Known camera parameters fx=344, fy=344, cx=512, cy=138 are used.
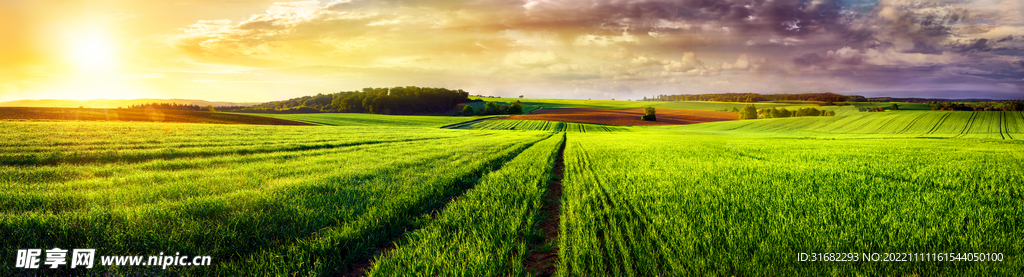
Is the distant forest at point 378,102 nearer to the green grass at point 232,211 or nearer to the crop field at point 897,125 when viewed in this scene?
the crop field at point 897,125

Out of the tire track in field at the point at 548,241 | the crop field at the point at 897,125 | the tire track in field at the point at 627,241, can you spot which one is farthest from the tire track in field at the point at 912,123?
the tire track in field at the point at 627,241

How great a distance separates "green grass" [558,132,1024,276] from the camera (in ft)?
11.2

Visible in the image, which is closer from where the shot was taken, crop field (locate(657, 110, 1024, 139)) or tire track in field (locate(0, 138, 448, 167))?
tire track in field (locate(0, 138, 448, 167))

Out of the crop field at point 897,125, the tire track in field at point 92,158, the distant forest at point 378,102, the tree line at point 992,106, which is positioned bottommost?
the crop field at point 897,125

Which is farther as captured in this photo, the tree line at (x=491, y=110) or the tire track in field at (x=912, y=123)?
the tree line at (x=491, y=110)

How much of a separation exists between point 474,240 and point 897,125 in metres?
70.4

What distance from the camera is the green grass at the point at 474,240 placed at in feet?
11.7

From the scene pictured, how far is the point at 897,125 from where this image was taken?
159 feet

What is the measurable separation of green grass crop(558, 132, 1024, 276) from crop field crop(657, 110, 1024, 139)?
46.0 m

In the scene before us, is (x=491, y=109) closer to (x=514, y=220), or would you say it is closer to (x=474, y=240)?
(x=514, y=220)

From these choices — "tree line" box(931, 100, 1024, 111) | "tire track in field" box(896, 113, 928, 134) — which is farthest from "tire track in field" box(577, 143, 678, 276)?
"tree line" box(931, 100, 1024, 111)

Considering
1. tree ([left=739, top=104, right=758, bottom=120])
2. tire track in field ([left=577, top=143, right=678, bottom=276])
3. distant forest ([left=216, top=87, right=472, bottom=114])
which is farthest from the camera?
distant forest ([left=216, top=87, right=472, bottom=114])

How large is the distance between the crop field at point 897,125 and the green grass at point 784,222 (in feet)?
151

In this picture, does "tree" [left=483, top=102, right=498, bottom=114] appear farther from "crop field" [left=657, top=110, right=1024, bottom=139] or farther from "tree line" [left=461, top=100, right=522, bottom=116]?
"crop field" [left=657, top=110, right=1024, bottom=139]
